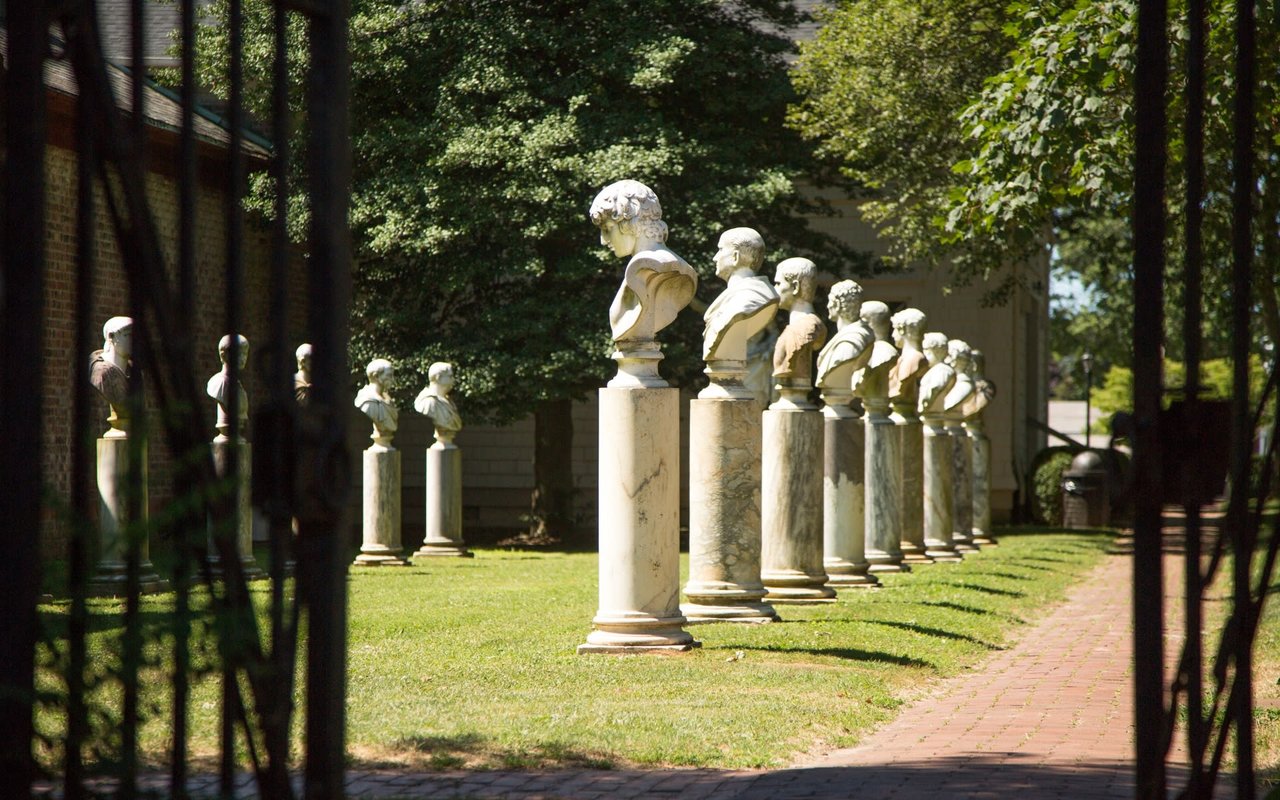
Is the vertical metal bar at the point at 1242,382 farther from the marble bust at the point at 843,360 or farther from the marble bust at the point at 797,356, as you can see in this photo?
the marble bust at the point at 843,360

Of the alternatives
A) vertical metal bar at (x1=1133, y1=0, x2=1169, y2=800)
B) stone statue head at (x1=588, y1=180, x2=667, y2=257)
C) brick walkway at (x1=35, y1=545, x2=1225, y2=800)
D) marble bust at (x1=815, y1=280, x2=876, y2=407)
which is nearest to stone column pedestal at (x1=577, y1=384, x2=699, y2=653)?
stone statue head at (x1=588, y1=180, x2=667, y2=257)

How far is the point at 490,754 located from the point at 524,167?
1777cm

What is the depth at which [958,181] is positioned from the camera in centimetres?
2589

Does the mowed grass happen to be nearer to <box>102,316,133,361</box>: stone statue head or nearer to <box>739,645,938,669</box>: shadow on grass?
<box>739,645,938,669</box>: shadow on grass

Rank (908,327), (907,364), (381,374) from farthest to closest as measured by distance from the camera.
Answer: (381,374), (908,327), (907,364)

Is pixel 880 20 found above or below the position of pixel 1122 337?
above

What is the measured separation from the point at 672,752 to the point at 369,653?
3.90 m

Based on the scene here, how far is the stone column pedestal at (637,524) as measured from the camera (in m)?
10.0

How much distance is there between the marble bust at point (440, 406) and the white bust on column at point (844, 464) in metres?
6.83

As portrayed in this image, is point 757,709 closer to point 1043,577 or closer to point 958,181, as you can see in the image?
point 1043,577

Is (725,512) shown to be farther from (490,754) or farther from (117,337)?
(117,337)

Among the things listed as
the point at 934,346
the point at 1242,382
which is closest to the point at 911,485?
the point at 934,346

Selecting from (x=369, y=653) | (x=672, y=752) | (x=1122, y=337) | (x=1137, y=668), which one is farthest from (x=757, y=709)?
(x=1122, y=337)

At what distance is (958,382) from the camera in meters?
22.8
